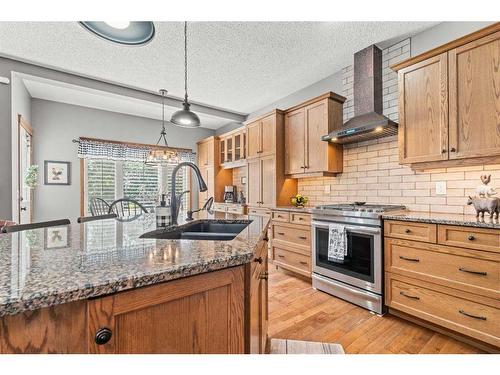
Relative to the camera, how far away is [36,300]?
52 centimetres

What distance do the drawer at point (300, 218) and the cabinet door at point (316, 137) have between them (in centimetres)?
65

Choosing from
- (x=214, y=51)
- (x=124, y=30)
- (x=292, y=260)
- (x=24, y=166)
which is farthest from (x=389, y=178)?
(x=24, y=166)

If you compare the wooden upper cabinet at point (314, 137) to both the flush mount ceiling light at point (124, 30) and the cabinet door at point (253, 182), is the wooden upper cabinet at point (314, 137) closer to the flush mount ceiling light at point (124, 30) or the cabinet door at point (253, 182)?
the cabinet door at point (253, 182)

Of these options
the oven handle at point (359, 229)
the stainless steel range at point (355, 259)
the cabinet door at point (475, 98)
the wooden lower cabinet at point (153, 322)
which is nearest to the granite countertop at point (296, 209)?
the stainless steel range at point (355, 259)

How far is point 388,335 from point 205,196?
4.49 meters

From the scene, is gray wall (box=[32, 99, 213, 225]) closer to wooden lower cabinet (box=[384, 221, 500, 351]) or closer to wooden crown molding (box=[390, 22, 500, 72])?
wooden crown molding (box=[390, 22, 500, 72])

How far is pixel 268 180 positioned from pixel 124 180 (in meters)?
3.11

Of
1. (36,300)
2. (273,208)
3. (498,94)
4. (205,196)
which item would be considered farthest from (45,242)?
(205,196)

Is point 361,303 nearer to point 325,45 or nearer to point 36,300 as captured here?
point 36,300

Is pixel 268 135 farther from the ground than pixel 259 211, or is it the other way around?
pixel 268 135

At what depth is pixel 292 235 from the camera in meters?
3.20

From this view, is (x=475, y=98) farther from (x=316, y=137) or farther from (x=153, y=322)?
(x=153, y=322)

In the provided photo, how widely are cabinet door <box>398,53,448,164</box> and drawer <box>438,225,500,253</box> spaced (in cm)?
67

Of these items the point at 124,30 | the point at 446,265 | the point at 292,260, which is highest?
the point at 124,30
